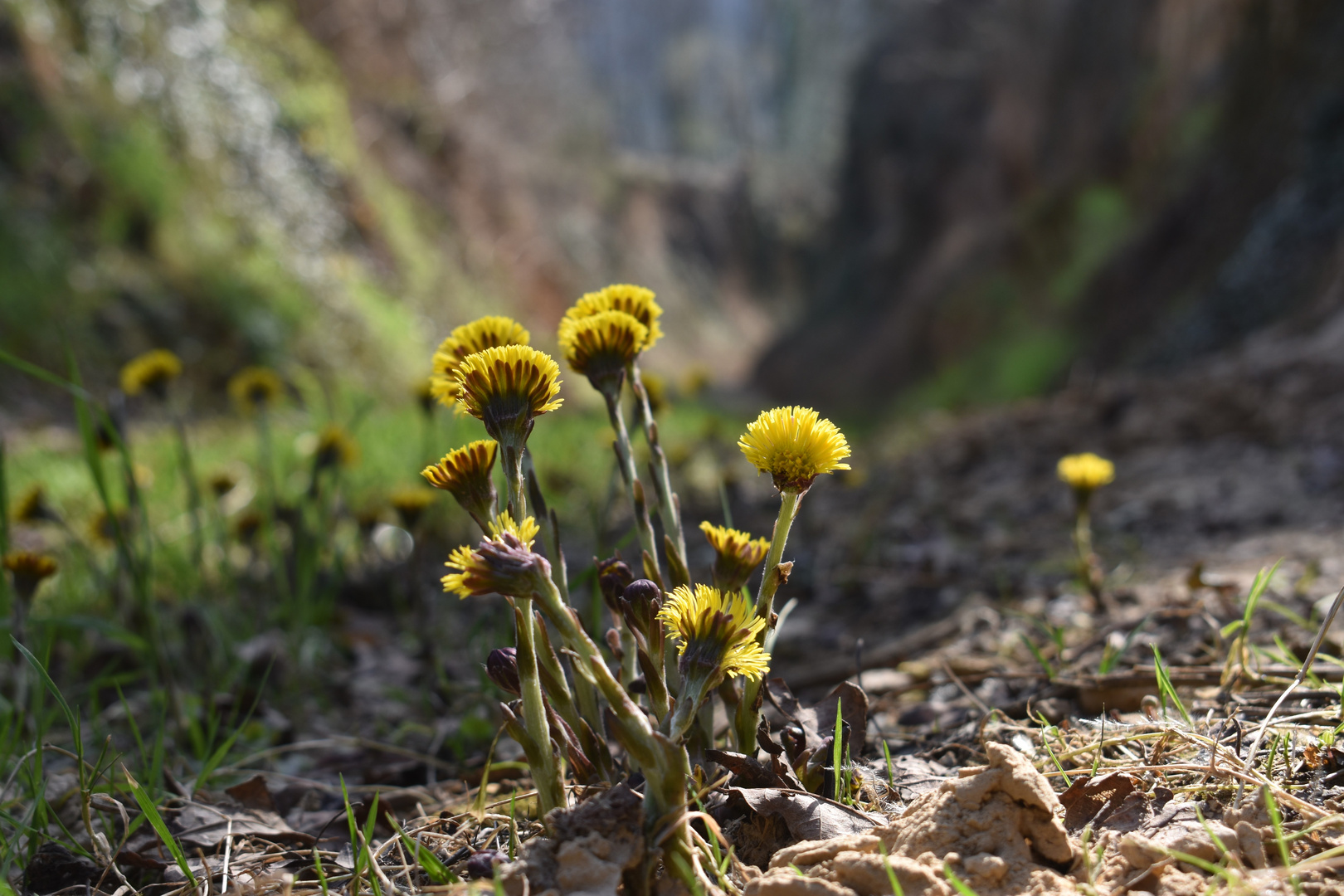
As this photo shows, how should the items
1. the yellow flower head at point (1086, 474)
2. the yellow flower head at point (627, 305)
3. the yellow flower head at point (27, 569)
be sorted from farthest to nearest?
the yellow flower head at point (1086, 474) < the yellow flower head at point (27, 569) < the yellow flower head at point (627, 305)

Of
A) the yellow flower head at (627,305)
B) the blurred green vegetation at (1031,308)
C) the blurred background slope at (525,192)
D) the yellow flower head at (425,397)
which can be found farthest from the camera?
the blurred green vegetation at (1031,308)

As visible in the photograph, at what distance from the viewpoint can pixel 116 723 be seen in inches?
62.9

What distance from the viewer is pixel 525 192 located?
16.7m

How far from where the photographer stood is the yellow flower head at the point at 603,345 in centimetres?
95

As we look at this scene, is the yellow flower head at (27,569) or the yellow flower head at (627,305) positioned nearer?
the yellow flower head at (627,305)

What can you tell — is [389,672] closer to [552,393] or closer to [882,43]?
[552,393]

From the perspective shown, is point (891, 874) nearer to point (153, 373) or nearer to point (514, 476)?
point (514, 476)

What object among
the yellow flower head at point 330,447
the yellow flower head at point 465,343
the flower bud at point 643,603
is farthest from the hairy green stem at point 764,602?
the yellow flower head at point 330,447

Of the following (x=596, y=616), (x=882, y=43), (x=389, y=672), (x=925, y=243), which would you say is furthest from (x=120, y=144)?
(x=882, y=43)

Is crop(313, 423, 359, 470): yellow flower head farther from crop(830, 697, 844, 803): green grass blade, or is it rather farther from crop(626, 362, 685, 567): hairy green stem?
crop(830, 697, 844, 803): green grass blade

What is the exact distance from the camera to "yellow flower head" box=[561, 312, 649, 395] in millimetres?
952

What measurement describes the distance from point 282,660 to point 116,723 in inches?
12.3

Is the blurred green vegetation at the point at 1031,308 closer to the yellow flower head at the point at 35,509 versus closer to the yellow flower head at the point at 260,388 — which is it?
the yellow flower head at the point at 260,388

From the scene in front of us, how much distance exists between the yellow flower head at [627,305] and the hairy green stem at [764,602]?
0.99ft
